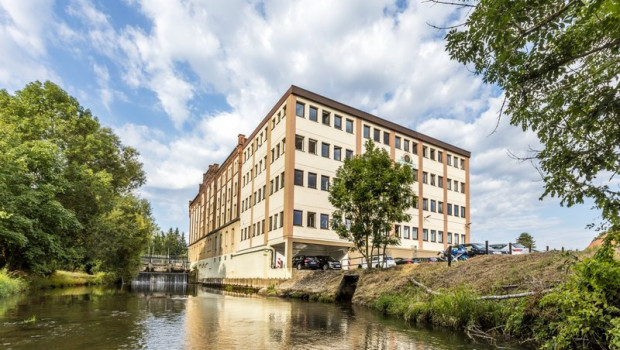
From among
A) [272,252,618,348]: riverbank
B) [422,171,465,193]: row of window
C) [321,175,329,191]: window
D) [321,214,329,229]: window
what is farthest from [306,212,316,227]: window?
[422,171,465,193]: row of window

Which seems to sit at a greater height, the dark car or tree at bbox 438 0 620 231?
tree at bbox 438 0 620 231

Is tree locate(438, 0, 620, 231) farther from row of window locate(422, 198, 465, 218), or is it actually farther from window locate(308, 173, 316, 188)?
row of window locate(422, 198, 465, 218)

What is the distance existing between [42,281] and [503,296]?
117 ft

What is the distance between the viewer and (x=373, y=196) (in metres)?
26.2

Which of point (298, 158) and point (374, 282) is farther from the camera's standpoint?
point (298, 158)

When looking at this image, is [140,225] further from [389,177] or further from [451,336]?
[451,336]

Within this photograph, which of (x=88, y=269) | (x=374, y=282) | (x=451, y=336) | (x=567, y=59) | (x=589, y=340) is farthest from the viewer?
(x=88, y=269)

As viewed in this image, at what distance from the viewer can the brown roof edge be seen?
41.3 m

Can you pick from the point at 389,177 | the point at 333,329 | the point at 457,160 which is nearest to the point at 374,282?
the point at 389,177

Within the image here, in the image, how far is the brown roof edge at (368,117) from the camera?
41.3 meters

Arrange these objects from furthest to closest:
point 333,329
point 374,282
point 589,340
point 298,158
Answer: point 298,158 < point 374,282 < point 333,329 < point 589,340

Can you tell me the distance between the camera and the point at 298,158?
1590 inches

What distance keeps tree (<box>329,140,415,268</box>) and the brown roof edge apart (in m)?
15.7

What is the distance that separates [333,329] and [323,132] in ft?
101
